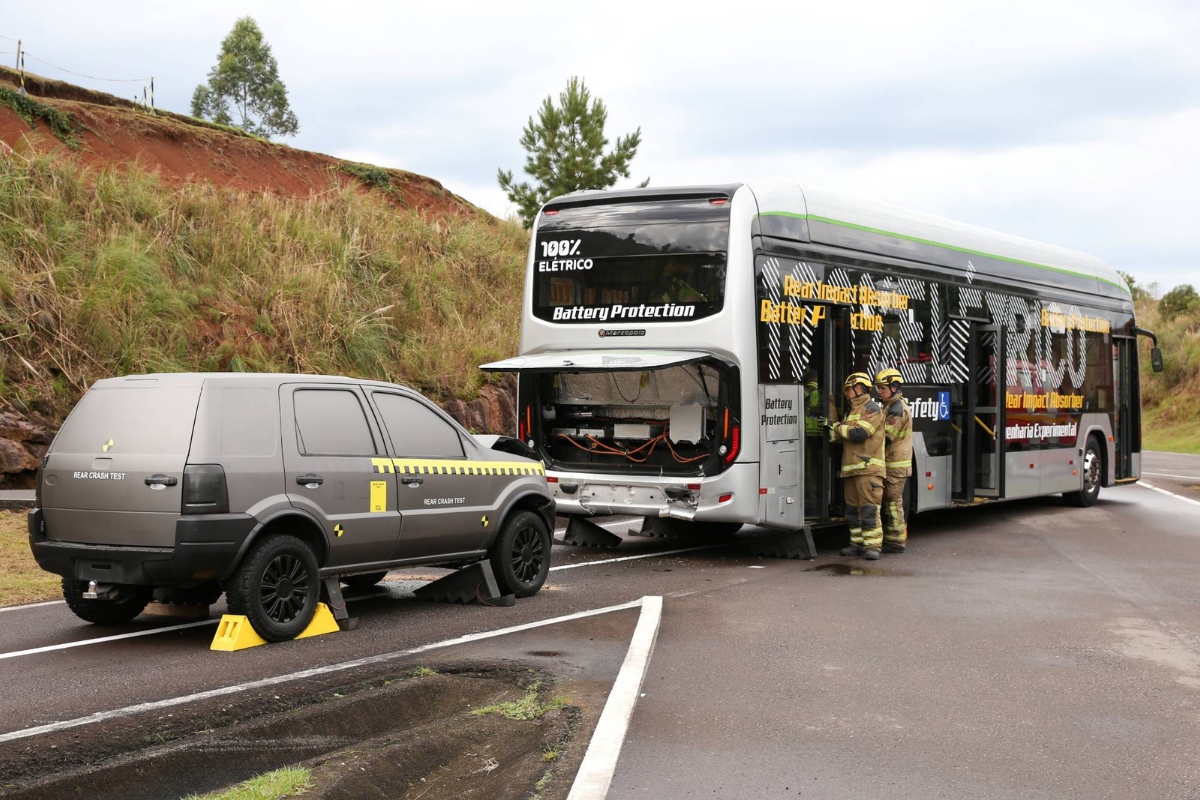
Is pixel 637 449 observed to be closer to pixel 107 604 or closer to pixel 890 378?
pixel 890 378

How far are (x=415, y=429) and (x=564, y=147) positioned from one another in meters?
31.5

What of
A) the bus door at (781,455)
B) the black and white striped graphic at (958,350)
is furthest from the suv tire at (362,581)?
the black and white striped graphic at (958,350)

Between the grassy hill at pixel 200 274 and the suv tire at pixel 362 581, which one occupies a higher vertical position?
the grassy hill at pixel 200 274

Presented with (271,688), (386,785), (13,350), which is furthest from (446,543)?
(13,350)

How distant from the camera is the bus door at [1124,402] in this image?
19594 millimetres

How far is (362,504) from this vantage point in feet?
28.3

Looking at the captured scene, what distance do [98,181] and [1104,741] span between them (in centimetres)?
1902

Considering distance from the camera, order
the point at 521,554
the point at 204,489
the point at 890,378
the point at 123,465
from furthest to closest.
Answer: the point at 890,378 < the point at 521,554 < the point at 123,465 < the point at 204,489

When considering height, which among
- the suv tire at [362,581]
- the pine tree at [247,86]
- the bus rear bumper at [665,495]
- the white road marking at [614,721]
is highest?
the pine tree at [247,86]

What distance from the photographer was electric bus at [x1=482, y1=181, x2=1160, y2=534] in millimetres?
11992

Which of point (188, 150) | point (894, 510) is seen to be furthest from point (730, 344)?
point (188, 150)

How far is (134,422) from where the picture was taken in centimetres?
790

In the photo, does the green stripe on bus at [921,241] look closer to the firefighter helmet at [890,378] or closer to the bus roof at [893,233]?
the bus roof at [893,233]

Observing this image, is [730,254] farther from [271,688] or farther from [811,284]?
[271,688]
